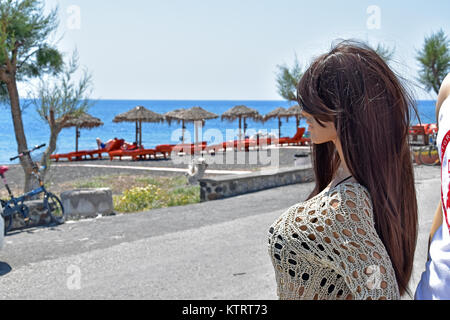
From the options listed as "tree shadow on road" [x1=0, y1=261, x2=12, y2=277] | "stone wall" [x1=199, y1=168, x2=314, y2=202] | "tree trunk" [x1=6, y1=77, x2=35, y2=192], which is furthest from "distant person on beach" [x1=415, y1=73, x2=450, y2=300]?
"tree trunk" [x1=6, y1=77, x2=35, y2=192]

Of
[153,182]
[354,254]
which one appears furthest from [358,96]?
[153,182]

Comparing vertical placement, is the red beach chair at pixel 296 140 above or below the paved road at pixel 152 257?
above

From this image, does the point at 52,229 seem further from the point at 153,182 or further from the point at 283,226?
the point at 153,182

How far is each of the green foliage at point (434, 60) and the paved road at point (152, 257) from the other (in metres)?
16.8

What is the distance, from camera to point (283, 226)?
1238mm

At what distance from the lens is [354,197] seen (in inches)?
44.8

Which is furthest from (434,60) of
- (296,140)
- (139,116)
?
(139,116)

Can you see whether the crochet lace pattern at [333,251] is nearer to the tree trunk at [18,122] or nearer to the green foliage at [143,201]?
the green foliage at [143,201]

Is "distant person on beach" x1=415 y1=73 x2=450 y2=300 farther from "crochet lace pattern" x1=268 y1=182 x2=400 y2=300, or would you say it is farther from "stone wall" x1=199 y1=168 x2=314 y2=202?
"stone wall" x1=199 y1=168 x2=314 y2=202

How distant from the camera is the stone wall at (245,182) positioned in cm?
1016

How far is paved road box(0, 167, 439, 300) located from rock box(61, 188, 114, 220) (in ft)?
2.81

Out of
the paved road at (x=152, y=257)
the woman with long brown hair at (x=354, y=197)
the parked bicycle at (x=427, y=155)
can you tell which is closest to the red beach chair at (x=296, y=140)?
the parked bicycle at (x=427, y=155)

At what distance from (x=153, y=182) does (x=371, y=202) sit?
1497 centimetres
